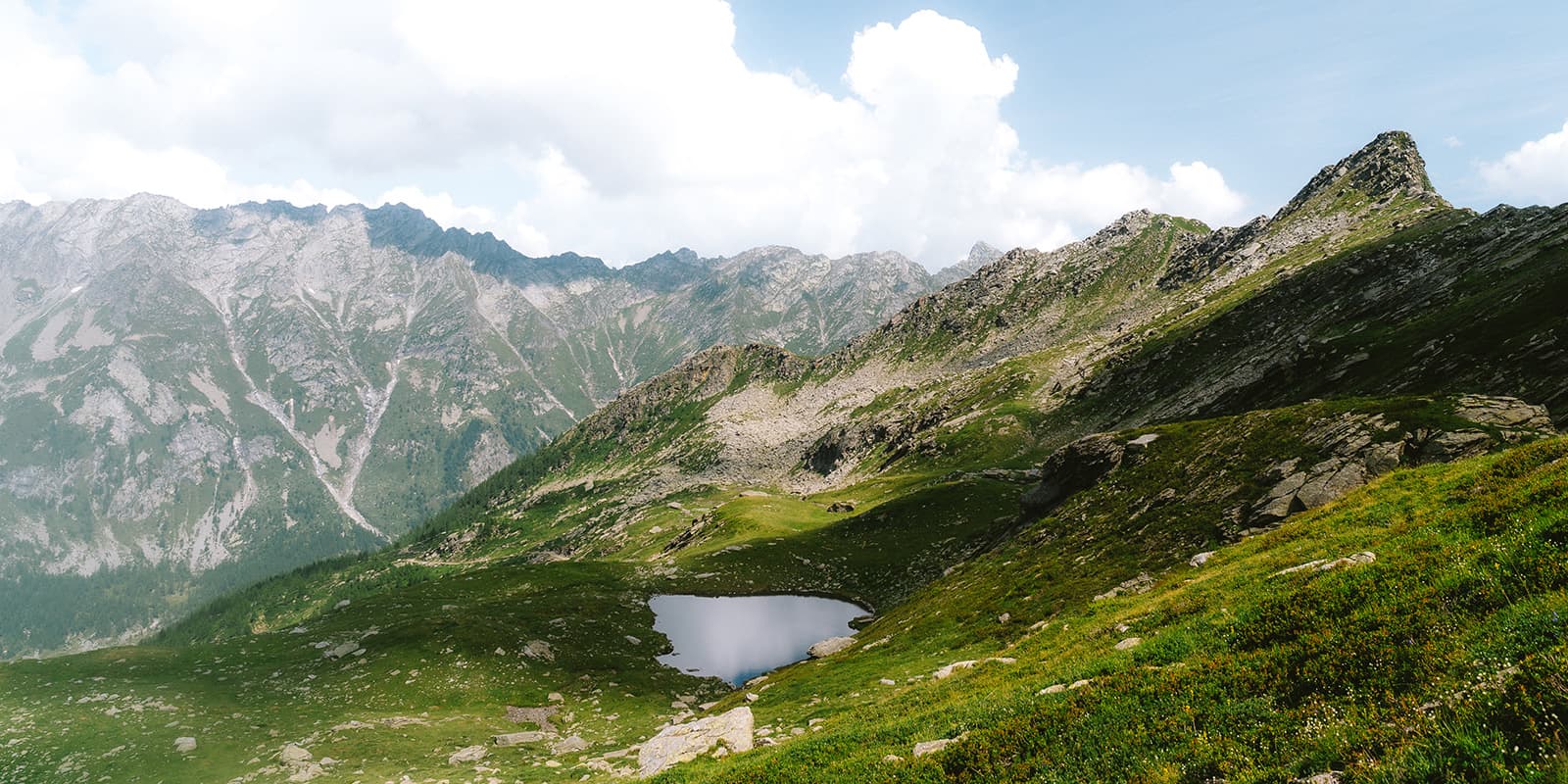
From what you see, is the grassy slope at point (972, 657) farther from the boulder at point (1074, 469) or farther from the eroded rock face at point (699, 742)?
the boulder at point (1074, 469)

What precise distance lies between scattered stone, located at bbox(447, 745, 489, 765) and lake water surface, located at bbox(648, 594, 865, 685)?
2249cm

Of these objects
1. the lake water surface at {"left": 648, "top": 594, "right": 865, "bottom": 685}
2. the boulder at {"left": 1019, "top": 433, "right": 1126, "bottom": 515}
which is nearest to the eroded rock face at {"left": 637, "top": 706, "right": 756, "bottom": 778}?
the lake water surface at {"left": 648, "top": 594, "right": 865, "bottom": 685}

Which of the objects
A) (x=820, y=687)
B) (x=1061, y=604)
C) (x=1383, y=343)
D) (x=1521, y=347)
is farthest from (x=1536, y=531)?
(x=1383, y=343)

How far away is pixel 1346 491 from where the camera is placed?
31.2 meters

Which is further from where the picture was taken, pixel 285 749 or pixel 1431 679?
pixel 285 749

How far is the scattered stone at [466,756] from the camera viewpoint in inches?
1465

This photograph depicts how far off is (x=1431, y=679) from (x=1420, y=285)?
A: 124 meters

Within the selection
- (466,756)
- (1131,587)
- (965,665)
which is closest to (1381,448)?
(1131,587)

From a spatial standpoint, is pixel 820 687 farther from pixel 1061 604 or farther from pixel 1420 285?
pixel 1420 285

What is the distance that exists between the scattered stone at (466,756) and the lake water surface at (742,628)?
22.5 m

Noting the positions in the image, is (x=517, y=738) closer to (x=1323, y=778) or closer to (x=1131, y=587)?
(x=1131, y=587)

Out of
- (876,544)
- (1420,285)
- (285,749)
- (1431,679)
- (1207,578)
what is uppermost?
(1420,285)

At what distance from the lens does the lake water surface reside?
61250 millimetres

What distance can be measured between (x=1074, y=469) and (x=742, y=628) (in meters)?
39.5
